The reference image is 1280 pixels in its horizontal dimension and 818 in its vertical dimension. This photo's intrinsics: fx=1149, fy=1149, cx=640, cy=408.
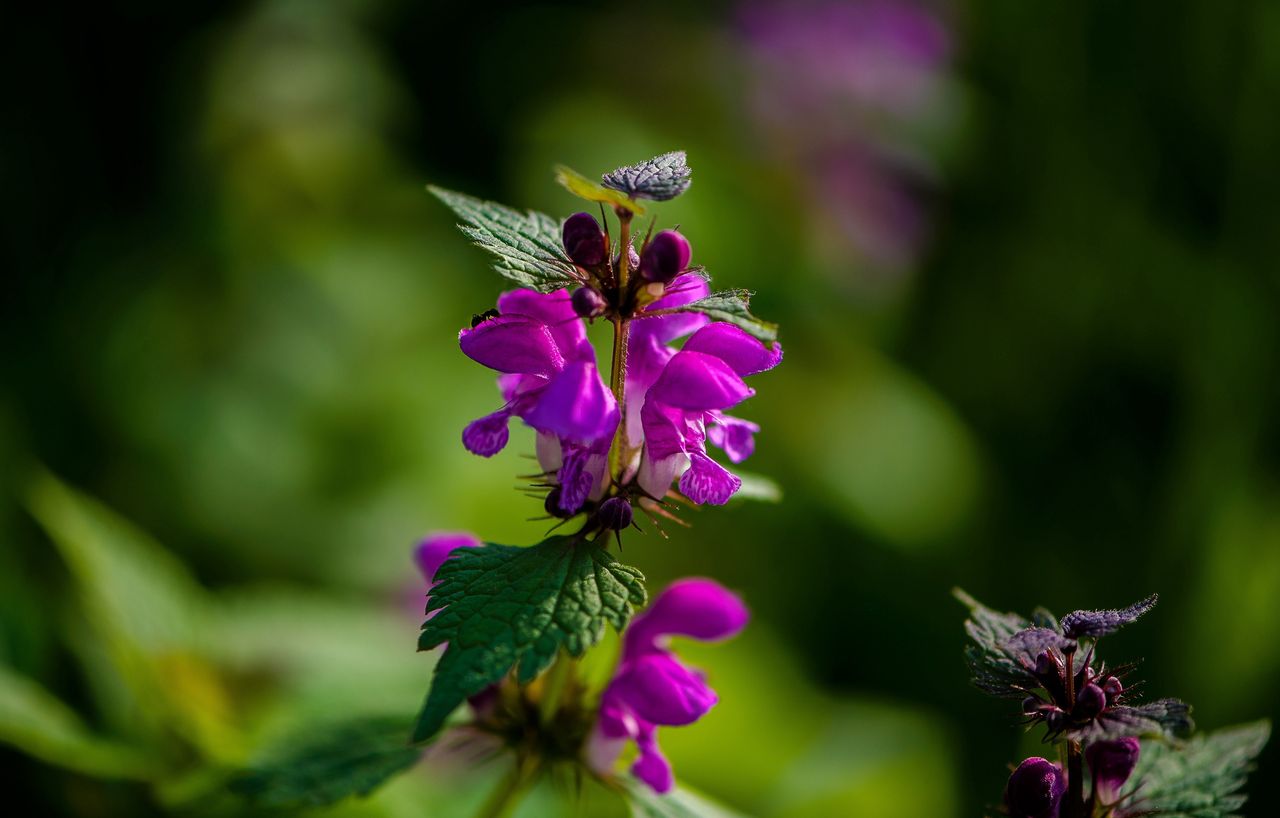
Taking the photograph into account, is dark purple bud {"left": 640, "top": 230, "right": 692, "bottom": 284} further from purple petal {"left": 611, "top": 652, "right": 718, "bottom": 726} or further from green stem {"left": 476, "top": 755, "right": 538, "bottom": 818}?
green stem {"left": 476, "top": 755, "right": 538, "bottom": 818}

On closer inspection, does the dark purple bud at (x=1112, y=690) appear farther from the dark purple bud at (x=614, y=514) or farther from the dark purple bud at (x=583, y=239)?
the dark purple bud at (x=583, y=239)

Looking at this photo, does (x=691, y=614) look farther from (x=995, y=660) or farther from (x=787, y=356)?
(x=787, y=356)

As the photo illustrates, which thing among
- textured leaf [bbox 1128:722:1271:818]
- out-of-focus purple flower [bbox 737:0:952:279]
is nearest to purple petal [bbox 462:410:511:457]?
textured leaf [bbox 1128:722:1271:818]

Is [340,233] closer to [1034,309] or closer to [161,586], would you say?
[161,586]

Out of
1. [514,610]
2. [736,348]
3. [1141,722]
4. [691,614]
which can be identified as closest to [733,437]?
[736,348]

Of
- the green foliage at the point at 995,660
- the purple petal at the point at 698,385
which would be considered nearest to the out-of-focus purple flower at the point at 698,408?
the purple petal at the point at 698,385

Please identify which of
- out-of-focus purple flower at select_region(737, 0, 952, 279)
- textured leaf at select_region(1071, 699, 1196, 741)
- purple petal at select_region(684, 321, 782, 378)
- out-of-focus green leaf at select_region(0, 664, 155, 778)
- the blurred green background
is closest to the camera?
textured leaf at select_region(1071, 699, 1196, 741)

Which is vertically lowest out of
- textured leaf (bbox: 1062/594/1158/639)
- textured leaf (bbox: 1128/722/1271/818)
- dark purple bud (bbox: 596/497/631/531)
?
textured leaf (bbox: 1128/722/1271/818)
